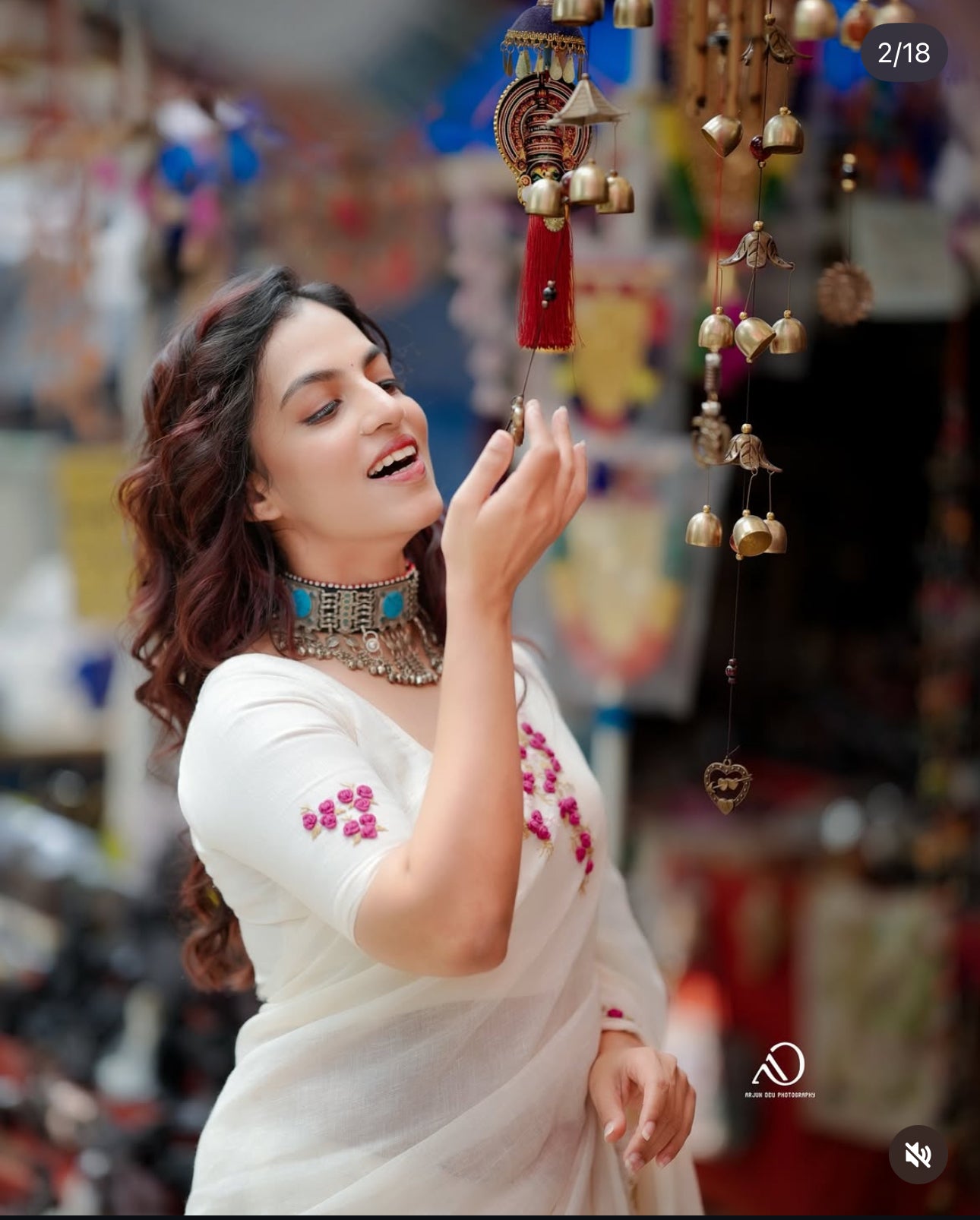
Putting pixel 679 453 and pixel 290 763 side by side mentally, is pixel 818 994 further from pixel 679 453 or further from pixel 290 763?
pixel 290 763

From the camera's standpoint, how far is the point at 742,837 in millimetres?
3393

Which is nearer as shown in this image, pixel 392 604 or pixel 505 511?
pixel 505 511

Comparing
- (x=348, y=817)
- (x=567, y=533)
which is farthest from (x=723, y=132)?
(x=567, y=533)

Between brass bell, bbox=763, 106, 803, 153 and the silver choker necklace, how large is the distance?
60cm

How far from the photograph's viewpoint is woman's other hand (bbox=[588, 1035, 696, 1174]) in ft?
4.48

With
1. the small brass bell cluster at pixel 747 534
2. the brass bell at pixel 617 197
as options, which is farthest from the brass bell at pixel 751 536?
the brass bell at pixel 617 197

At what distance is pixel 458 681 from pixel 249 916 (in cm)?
41

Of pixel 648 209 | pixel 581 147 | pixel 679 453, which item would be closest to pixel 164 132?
pixel 648 209

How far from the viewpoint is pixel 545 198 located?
1219 millimetres

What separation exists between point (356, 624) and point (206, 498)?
0.68ft

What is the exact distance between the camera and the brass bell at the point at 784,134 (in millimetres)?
1219

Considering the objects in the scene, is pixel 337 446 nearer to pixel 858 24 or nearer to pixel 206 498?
pixel 206 498

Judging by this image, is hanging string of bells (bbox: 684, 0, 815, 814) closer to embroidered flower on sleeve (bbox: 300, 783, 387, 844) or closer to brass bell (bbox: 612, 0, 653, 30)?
brass bell (bbox: 612, 0, 653, 30)

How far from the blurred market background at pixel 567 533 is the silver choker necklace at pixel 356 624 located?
0.97 meters
